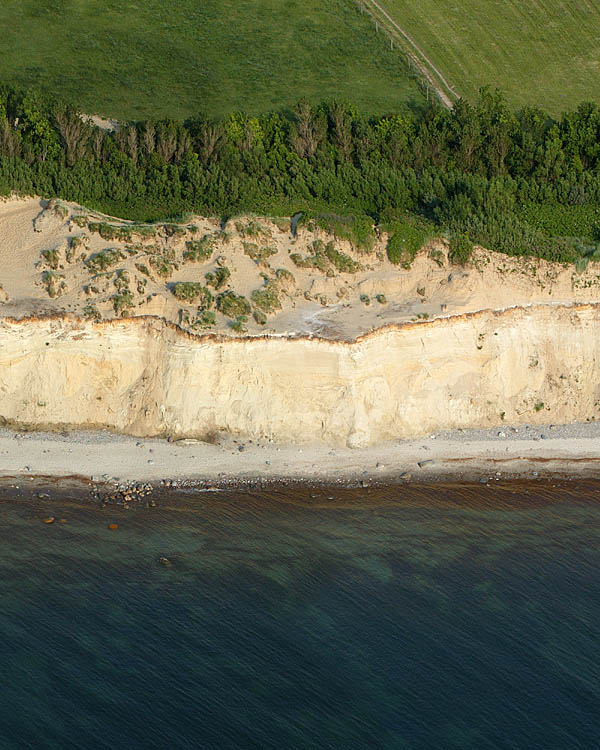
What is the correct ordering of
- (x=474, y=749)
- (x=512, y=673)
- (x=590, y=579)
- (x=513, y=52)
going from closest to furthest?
(x=474, y=749)
(x=512, y=673)
(x=590, y=579)
(x=513, y=52)

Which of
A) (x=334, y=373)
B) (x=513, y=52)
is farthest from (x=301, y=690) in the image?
(x=513, y=52)

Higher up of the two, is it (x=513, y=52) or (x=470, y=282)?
(x=513, y=52)

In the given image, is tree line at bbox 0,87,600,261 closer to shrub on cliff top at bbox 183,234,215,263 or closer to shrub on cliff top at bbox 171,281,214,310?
shrub on cliff top at bbox 183,234,215,263

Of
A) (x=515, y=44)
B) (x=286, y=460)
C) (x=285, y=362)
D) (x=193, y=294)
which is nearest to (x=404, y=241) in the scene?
(x=285, y=362)

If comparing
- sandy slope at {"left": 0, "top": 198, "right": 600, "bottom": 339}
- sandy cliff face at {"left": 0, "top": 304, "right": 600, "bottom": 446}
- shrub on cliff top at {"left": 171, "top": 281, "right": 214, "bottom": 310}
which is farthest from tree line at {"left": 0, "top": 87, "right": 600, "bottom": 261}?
sandy cliff face at {"left": 0, "top": 304, "right": 600, "bottom": 446}

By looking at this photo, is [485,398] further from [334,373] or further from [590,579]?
[590,579]

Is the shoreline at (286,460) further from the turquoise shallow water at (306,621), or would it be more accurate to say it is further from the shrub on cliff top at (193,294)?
the shrub on cliff top at (193,294)

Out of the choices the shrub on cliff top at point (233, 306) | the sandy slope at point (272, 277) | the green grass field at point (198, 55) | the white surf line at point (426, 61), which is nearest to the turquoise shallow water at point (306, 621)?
the shrub on cliff top at point (233, 306)
